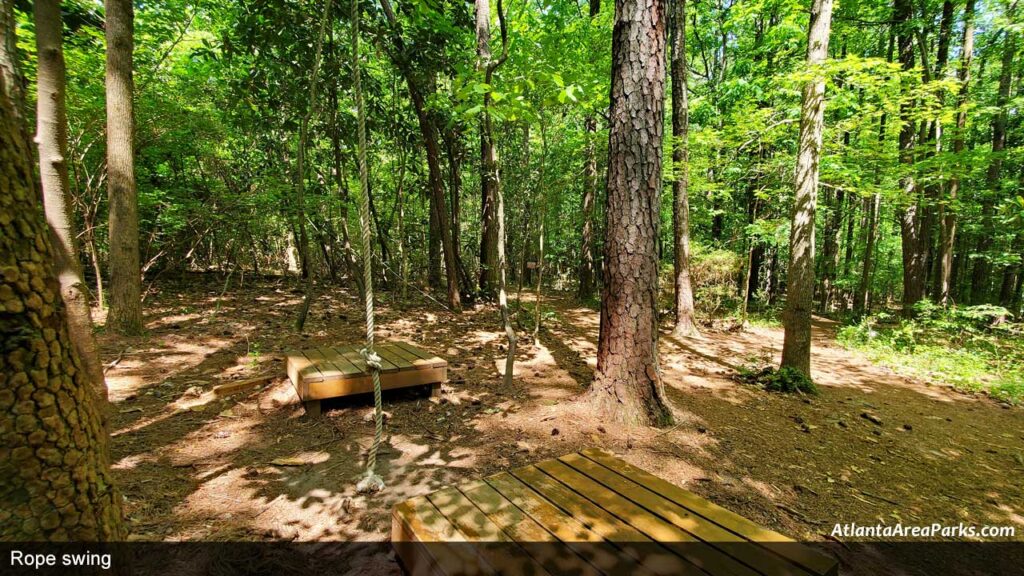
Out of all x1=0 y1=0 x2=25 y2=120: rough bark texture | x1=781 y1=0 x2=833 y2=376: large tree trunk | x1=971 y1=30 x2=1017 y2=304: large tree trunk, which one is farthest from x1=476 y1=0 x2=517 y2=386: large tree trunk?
x1=971 y1=30 x2=1017 y2=304: large tree trunk

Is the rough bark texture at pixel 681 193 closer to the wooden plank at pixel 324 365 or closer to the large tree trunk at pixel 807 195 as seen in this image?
the large tree trunk at pixel 807 195

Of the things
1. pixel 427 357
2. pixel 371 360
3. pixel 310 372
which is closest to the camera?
pixel 371 360

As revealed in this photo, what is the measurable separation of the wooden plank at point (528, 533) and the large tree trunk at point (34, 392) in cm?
141

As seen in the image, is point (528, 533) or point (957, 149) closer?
point (528, 533)

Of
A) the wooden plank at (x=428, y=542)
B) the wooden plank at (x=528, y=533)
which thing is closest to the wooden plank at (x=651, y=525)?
the wooden plank at (x=528, y=533)

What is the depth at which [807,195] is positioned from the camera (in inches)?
195

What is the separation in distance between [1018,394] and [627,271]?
6554 mm

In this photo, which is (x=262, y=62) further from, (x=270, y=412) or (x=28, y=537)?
(x=28, y=537)

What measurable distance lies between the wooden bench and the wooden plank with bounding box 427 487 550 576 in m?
2.24

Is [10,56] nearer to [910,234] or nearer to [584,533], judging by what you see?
[584,533]

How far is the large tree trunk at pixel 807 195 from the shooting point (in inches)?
192

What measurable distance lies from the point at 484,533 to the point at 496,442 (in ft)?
6.36

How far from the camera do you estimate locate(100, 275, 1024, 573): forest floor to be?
8.55ft

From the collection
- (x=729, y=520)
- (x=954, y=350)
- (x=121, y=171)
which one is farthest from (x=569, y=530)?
(x=954, y=350)
